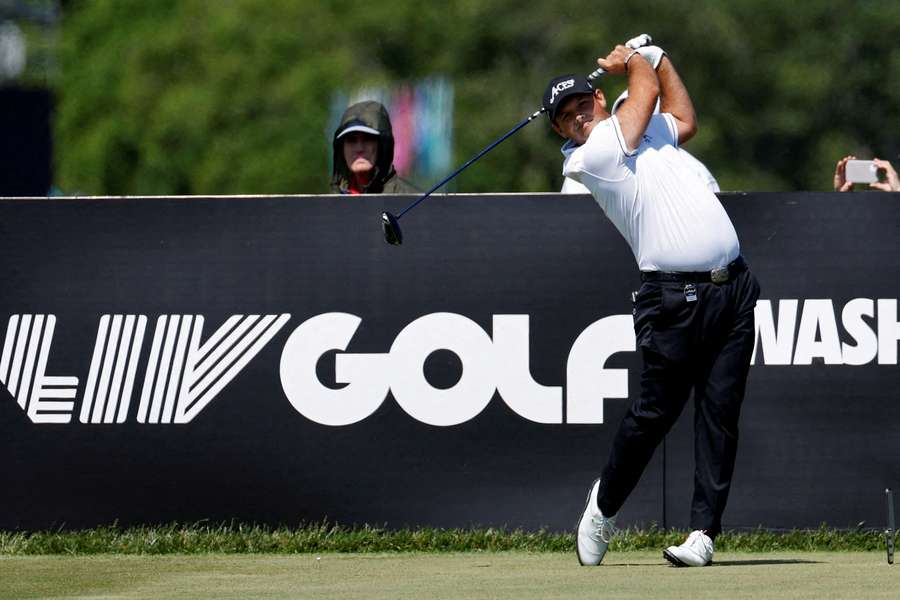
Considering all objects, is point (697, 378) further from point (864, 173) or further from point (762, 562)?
point (864, 173)

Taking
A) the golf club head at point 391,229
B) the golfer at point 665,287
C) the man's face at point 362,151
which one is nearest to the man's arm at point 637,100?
the golfer at point 665,287

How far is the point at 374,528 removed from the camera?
8.80 m

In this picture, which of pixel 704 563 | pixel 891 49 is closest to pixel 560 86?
pixel 704 563

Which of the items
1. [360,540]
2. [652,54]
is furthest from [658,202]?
[360,540]

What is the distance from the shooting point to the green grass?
28.2ft

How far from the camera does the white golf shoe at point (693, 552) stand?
24.5 ft

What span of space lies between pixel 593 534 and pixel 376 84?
126 ft

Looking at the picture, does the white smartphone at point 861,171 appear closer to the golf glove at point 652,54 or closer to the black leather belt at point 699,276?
the golf glove at point 652,54

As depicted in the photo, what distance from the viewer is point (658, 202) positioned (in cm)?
741

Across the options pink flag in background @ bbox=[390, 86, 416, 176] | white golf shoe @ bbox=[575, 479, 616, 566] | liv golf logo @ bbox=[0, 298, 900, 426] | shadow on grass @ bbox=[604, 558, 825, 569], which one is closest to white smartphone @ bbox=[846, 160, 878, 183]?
liv golf logo @ bbox=[0, 298, 900, 426]

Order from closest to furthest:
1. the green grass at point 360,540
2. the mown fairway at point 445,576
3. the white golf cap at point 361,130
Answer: the mown fairway at point 445,576
the green grass at point 360,540
the white golf cap at point 361,130

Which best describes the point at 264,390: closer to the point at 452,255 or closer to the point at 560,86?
the point at 452,255

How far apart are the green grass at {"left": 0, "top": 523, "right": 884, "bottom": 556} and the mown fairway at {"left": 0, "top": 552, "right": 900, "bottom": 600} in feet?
0.59

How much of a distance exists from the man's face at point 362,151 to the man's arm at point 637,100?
231cm
